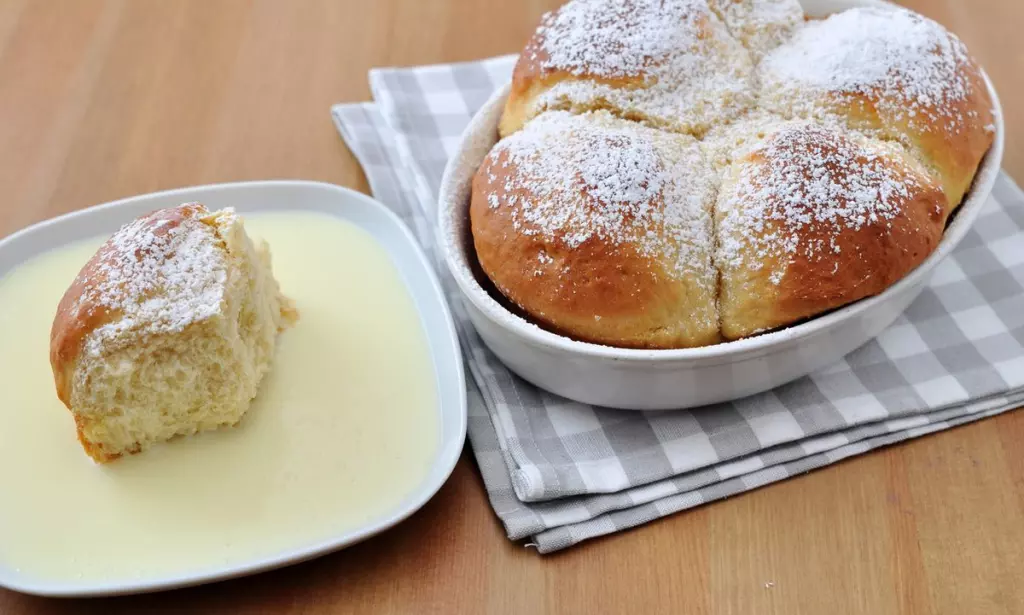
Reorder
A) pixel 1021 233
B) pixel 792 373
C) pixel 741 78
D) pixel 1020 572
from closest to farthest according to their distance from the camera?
pixel 1020 572
pixel 792 373
pixel 741 78
pixel 1021 233

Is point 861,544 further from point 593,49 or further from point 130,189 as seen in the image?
point 130,189

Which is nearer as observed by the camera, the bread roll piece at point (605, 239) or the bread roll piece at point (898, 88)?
the bread roll piece at point (605, 239)

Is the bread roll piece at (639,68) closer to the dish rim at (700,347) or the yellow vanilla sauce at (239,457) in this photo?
the dish rim at (700,347)

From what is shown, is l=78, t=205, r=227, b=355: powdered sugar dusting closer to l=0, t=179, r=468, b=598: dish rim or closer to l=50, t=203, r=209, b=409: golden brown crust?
l=50, t=203, r=209, b=409: golden brown crust

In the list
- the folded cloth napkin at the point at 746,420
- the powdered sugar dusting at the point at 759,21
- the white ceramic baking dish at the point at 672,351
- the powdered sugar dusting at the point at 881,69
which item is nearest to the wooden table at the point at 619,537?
the folded cloth napkin at the point at 746,420

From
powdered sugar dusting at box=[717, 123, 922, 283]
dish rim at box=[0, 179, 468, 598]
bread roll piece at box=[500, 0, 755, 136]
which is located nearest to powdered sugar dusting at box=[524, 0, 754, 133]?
bread roll piece at box=[500, 0, 755, 136]

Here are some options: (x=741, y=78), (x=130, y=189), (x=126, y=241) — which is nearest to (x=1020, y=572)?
(x=741, y=78)

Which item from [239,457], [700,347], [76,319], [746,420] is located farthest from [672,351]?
[76,319]

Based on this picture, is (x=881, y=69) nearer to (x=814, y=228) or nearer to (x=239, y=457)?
(x=814, y=228)
